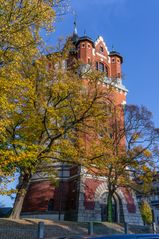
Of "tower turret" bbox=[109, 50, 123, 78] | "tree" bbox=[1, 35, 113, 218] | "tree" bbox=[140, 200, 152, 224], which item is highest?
"tower turret" bbox=[109, 50, 123, 78]

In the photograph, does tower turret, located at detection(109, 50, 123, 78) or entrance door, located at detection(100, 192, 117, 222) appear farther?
tower turret, located at detection(109, 50, 123, 78)

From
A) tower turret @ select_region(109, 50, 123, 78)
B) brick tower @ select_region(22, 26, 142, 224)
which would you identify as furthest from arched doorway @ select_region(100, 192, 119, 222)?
tower turret @ select_region(109, 50, 123, 78)

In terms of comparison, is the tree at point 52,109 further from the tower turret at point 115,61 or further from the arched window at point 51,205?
the tower turret at point 115,61

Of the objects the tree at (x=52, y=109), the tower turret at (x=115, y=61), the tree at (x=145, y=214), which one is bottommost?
the tree at (x=145, y=214)

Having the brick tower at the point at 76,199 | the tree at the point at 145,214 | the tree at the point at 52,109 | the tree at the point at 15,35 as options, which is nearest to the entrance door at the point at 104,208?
the brick tower at the point at 76,199

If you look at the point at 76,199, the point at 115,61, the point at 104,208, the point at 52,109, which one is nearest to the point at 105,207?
the point at 104,208

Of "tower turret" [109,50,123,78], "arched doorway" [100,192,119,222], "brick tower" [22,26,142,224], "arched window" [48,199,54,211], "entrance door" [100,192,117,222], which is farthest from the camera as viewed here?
"tower turret" [109,50,123,78]

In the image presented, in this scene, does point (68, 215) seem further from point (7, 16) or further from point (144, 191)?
point (7, 16)

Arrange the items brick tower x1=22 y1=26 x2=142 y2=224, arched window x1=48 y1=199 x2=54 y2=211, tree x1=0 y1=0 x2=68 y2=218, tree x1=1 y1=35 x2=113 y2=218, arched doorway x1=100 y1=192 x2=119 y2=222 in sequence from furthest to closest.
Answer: arched window x1=48 y1=199 x2=54 y2=211, arched doorway x1=100 y1=192 x2=119 y2=222, brick tower x1=22 y1=26 x2=142 y2=224, tree x1=1 y1=35 x2=113 y2=218, tree x1=0 y1=0 x2=68 y2=218

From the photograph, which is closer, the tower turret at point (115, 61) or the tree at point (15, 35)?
the tree at point (15, 35)

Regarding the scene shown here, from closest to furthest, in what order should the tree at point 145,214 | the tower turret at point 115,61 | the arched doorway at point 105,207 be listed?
the arched doorway at point 105,207 → the tower turret at point 115,61 → the tree at point 145,214

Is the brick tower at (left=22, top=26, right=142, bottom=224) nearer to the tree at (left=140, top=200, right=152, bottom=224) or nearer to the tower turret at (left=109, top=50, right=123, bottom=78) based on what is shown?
the tower turret at (left=109, top=50, right=123, bottom=78)

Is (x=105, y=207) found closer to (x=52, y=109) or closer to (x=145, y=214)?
(x=52, y=109)

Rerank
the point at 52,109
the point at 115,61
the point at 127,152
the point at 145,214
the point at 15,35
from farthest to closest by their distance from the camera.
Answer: the point at 145,214, the point at 115,61, the point at 127,152, the point at 52,109, the point at 15,35
